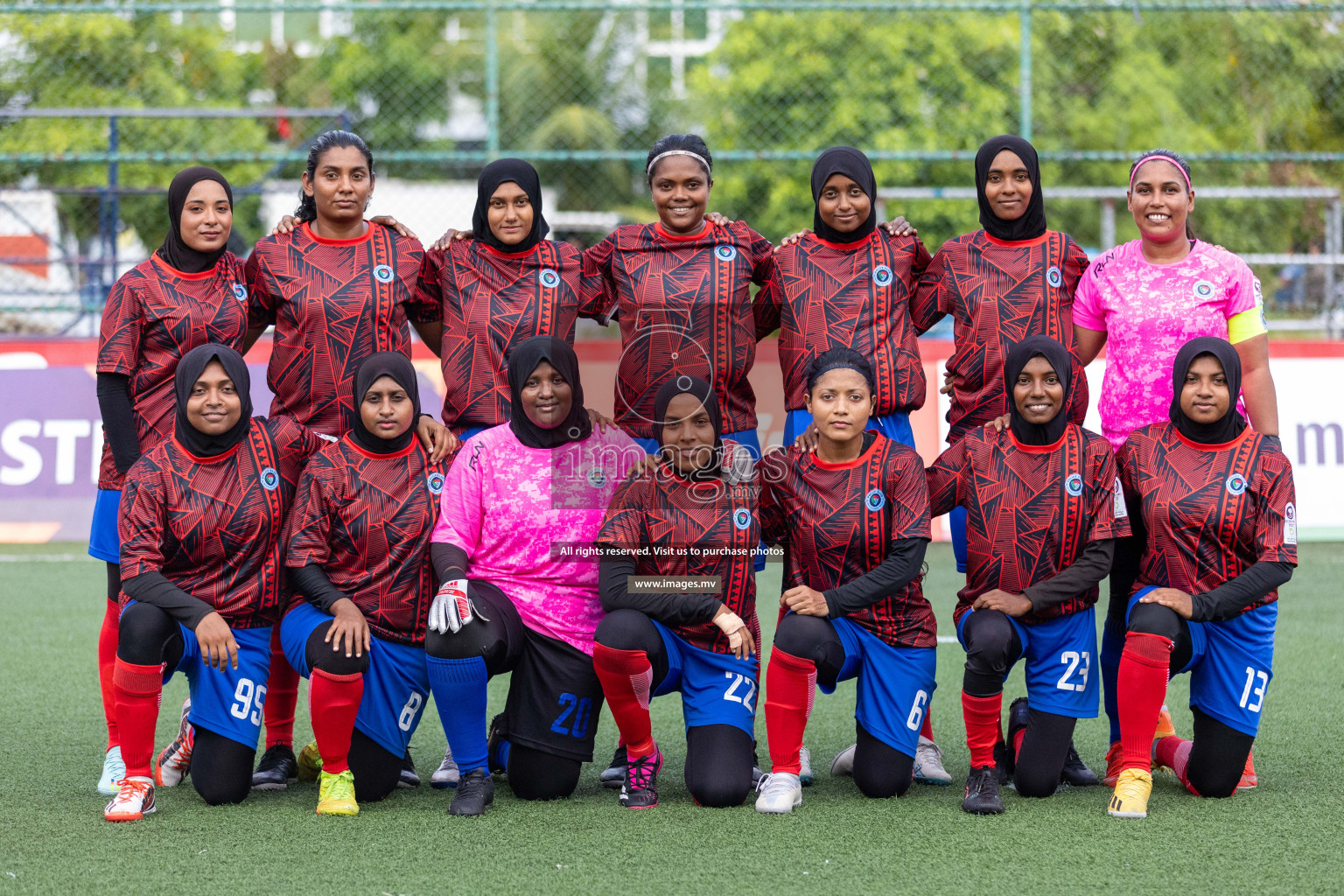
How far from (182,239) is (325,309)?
1.64ft

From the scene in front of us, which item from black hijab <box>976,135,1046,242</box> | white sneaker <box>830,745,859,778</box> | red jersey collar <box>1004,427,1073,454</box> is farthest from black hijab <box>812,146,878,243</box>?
white sneaker <box>830,745,859,778</box>

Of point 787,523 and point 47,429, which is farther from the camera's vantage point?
point 47,429

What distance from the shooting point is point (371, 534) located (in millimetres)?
4094

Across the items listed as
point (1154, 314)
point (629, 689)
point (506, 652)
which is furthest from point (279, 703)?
point (1154, 314)

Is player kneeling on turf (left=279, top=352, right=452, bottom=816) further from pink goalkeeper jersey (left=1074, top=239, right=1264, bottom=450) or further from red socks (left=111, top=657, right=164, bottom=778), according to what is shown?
pink goalkeeper jersey (left=1074, top=239, right=1264, bottom=450)

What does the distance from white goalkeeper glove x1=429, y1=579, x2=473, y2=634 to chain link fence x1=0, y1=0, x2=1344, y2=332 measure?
513 cm

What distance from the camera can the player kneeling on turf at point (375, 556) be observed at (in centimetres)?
405

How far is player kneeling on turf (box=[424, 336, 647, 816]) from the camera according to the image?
407 centimetres

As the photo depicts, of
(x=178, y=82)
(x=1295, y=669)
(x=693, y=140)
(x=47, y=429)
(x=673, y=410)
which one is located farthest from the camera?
(x=178, y=82)

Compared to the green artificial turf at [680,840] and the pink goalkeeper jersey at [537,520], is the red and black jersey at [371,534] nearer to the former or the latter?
the pink goalkeeper jersey at [537,520]

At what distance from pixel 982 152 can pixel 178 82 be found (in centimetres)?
1738

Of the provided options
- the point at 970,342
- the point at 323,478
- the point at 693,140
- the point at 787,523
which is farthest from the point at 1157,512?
the point at 323,478

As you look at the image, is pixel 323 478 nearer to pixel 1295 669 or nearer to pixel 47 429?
pixel 1295 669

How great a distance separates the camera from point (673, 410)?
13.1 ft
